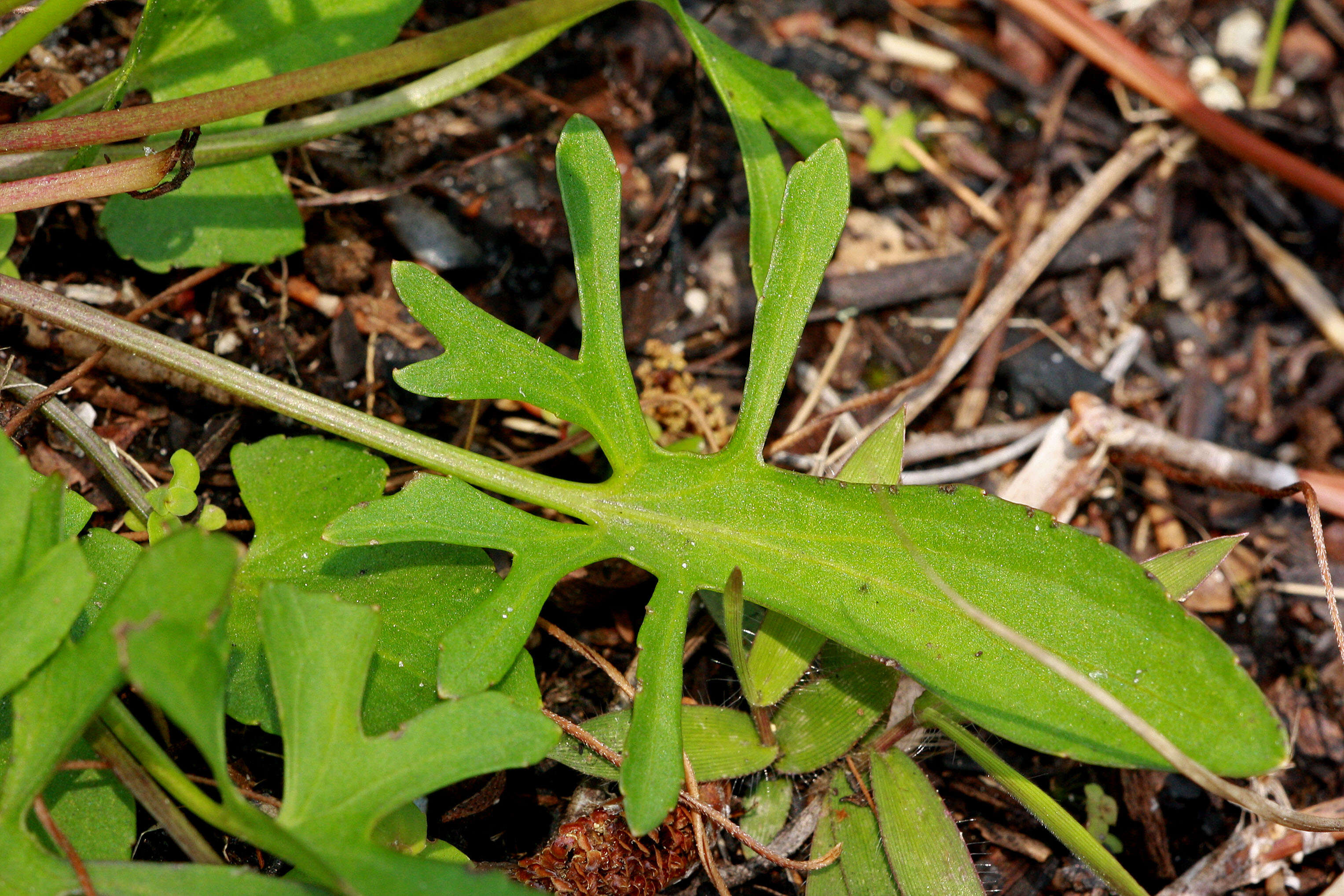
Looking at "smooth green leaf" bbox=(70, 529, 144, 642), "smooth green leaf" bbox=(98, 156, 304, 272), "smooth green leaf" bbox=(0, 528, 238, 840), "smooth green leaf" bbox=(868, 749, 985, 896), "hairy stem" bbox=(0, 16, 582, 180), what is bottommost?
"smooth green leaf" bbox=(868, 749, 985, 896)

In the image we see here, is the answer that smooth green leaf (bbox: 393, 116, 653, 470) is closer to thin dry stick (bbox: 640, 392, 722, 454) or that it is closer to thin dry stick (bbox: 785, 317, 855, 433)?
thin dry stick (bbox: 640, 392, 722, 454)

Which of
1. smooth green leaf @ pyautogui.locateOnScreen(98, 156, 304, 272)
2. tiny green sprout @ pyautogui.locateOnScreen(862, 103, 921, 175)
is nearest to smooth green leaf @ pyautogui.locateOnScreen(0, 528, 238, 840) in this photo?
smooth green leaf @ pyautogui.locateOnScreen(98, 156, 304, 272)

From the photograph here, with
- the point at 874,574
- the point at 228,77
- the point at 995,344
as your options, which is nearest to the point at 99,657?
the point at 874,574

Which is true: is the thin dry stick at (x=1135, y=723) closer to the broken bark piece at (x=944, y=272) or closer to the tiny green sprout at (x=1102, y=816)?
the tiny green sprout at (x=1102, y=816)

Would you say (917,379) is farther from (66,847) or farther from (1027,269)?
(66,847)

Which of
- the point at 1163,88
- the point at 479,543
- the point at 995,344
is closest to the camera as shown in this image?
the point at 479,543
